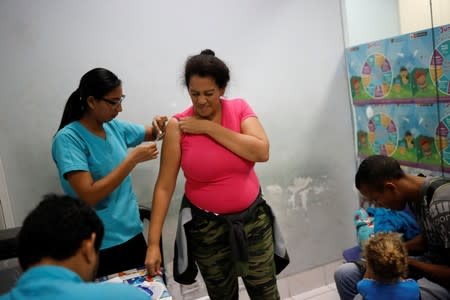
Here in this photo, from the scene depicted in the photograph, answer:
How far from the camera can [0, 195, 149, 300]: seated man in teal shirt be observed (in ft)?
2.37

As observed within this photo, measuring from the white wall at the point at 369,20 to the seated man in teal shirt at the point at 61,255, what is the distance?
196cm

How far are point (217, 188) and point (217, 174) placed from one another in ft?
0.17

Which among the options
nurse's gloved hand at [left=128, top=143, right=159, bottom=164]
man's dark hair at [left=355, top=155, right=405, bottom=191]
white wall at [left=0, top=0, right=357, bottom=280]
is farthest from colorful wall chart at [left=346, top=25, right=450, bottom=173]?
nurse's gloved hand at [left=128, top=143, right=159, bottom=164]

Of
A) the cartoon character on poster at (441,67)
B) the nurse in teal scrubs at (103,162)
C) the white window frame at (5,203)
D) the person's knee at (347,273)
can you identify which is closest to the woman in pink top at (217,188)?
the nurse in teal scrubs at (103,162)

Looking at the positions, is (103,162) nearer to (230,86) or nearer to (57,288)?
(57,288)

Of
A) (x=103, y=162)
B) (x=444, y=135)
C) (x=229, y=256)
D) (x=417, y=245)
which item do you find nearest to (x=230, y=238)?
(x=229, y=256)

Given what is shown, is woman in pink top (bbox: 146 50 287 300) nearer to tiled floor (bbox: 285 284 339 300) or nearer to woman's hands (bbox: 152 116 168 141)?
woman's hands (bbox: 152 116 168 141)

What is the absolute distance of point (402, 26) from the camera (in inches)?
83.7

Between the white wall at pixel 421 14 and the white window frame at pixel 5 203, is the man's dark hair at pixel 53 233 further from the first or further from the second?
the white wall at pixel 421 14

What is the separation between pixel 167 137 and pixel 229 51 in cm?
94

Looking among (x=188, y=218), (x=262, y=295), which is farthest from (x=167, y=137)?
(x=262, y=295)

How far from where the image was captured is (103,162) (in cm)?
153

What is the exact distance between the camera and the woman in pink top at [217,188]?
142cm

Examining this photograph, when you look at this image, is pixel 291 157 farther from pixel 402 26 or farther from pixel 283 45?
pixel 402 26
